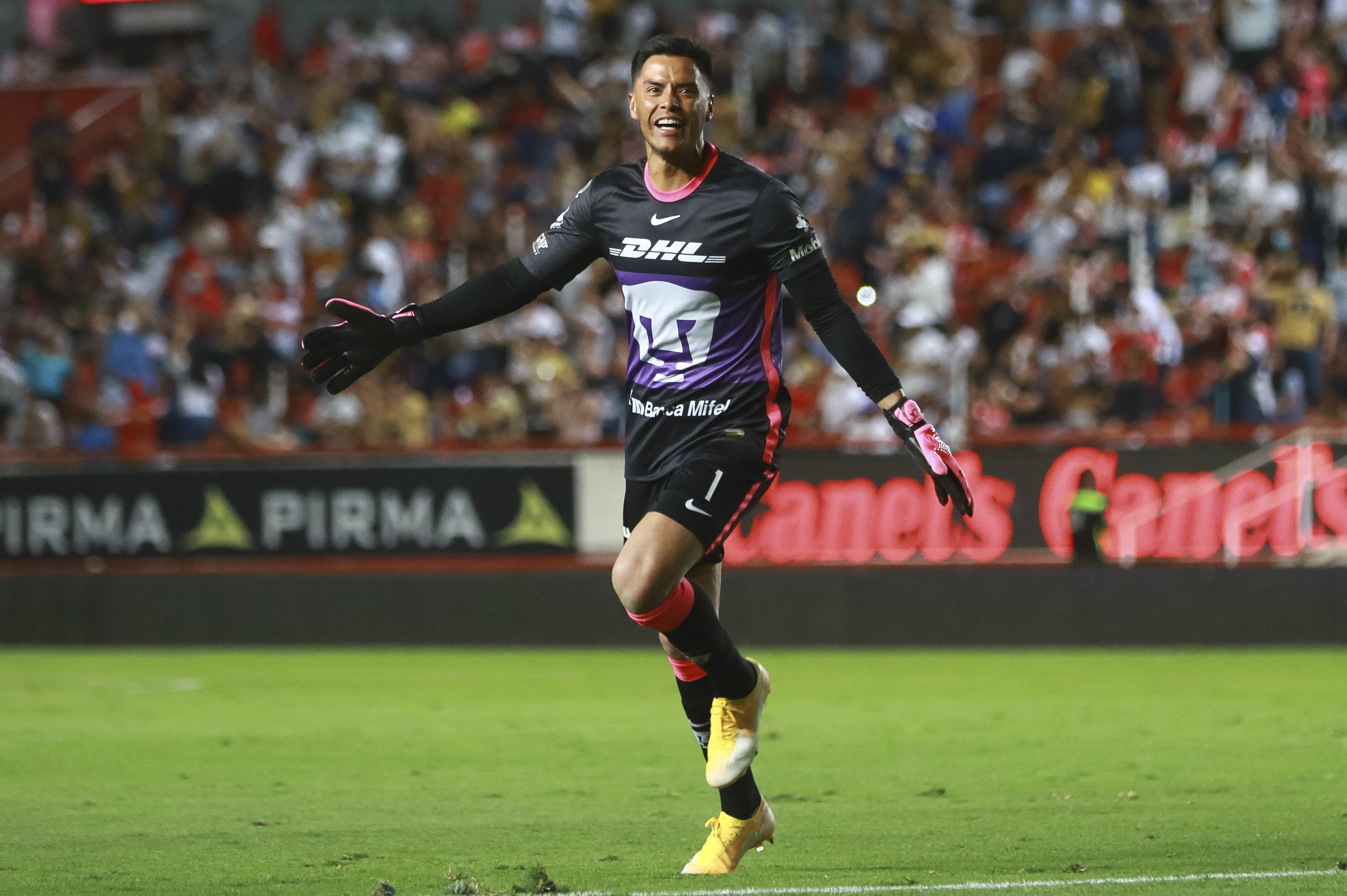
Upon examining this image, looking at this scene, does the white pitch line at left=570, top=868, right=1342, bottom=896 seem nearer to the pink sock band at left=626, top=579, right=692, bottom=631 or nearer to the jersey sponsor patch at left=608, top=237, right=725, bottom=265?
the pink sock band at left=626, top=579, right=692, bottom=631

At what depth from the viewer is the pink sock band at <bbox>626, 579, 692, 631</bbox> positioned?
5.71 m

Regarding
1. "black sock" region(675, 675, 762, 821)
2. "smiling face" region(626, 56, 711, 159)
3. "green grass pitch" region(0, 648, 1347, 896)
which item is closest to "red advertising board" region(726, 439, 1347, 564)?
"green grass pitch" region(0, 648, 1347, 896)

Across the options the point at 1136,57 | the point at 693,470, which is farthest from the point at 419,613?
the point at 693,470

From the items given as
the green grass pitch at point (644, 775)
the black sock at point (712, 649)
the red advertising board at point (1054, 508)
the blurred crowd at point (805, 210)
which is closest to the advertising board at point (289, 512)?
the blurred crowd at point (805, 210)

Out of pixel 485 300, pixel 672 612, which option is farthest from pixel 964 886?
pixel 485 300

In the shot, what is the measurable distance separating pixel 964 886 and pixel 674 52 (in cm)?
278

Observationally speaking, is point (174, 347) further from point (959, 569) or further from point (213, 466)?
point (959, 569)

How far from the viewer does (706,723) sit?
6.25 metres

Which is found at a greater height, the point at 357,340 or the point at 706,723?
the point at 357,340

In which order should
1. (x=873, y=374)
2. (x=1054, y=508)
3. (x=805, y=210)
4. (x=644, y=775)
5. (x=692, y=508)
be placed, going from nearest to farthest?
(x=692, y=508)
(x=873, y=374)
(x=644, y=775)
(x=1054, y=508)
(x=805, y=210)

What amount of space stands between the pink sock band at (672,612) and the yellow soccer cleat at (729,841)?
66 centimetres

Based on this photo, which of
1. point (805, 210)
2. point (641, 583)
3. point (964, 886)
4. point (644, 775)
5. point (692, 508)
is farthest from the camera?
point (805, 210)

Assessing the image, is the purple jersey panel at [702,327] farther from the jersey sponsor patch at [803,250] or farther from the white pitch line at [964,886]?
the white pitch line at [964,886]

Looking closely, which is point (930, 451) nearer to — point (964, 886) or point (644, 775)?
point (964, 886)
